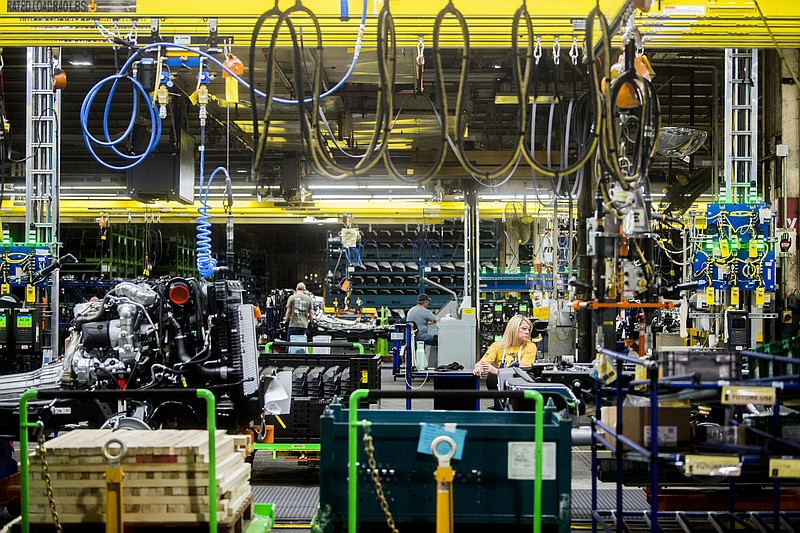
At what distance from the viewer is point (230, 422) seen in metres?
6.25

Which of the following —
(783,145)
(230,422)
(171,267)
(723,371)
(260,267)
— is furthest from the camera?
(260,267)

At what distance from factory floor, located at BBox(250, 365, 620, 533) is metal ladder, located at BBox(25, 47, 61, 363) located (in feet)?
11.8

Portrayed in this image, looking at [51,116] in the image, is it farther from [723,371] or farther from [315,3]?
[723,371]

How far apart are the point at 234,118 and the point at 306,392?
20.5ft

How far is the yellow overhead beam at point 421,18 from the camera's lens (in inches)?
203

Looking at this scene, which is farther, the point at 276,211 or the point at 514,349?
the point at 276,211

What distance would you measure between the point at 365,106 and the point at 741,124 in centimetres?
590

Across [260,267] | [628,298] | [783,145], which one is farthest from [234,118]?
[260,267]

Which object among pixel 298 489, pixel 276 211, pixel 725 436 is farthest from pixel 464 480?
pixel 276 211

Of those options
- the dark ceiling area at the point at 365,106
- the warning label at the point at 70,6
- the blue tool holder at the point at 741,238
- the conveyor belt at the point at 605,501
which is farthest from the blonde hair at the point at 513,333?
the warning label at the point at 70,6

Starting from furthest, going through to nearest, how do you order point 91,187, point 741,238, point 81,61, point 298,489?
point 91,187 → point 81,61 → point 741,238 → point 298,489

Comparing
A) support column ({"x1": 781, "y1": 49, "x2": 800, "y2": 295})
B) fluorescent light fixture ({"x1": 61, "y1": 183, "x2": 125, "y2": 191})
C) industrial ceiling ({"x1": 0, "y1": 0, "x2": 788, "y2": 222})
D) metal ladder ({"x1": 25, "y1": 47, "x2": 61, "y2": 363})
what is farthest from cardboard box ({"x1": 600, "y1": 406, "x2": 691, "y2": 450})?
fluorescent light fixture ({"x1": 61, "y1": 183, "x2": 125, "y2": 191})

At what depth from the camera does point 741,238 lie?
312 inches

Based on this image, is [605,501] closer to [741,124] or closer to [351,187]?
[741,124]
